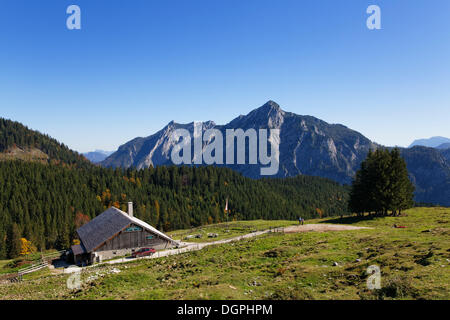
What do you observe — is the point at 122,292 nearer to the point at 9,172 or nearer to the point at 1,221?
the point at 1,221

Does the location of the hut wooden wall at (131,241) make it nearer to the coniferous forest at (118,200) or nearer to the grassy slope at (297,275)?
the grassy slope at (297,275)

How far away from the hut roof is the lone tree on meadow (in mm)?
47037

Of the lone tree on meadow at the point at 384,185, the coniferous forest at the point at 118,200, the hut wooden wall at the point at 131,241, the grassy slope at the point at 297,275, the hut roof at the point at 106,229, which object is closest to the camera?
the grassy slope at the point at 297,275

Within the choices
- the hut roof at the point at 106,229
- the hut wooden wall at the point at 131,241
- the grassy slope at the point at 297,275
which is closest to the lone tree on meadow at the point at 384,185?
the grassy slope at the point at 297,275

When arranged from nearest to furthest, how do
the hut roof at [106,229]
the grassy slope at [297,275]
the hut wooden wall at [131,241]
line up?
the grassy slope at [297,275]
the hut roof at [106,229]
the hut wooden wall at [131,241]

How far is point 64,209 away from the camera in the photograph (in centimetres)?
11269

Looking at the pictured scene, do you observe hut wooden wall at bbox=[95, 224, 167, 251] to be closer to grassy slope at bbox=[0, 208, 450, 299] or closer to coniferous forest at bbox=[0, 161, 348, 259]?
grassy slope at bbox=[0, 208, 450, 299]

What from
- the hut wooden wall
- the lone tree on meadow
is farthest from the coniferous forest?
the lone tree on meadow

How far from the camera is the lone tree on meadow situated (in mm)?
56969

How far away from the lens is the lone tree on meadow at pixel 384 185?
57.0 meters

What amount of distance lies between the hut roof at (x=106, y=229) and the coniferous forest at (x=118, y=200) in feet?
91.7

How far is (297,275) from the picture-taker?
22000 millimetres

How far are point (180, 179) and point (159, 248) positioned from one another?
114956 millimetres
